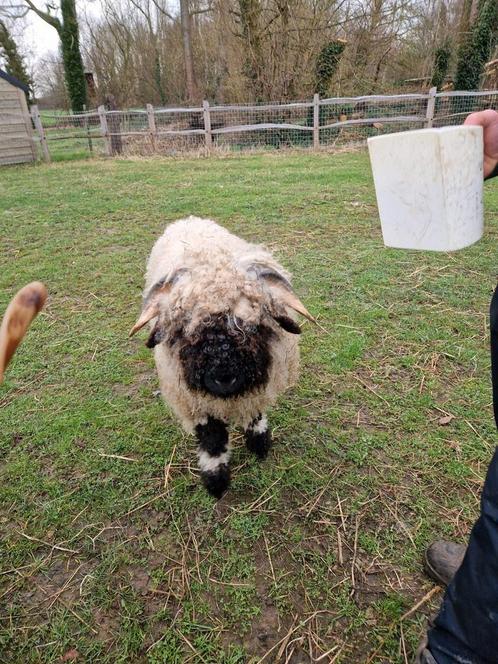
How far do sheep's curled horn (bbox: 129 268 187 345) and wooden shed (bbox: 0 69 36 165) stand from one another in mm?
15725

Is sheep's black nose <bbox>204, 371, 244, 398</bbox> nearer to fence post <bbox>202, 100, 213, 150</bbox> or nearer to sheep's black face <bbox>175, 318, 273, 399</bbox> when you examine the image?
sheep's black face <bbox>175, 318, 273, 399</bbox>

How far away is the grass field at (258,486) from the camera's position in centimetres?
204

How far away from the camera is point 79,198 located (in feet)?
30.5

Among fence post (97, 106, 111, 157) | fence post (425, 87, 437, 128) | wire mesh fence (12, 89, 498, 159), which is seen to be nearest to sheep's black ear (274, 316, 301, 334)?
wire mesh fence (12, 89, 498, 159)

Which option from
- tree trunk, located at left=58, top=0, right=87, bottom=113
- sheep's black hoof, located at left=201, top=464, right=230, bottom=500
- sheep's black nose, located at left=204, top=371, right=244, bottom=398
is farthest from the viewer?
tree trunk, located at left=58, top=0, right=87, bottom=113

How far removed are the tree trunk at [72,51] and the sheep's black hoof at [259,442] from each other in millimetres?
28971

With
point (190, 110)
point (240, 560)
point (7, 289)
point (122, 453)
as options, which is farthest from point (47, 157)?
point (240, 560)

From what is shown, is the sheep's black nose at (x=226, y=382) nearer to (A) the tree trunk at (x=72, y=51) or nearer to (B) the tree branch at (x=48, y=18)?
(A) the tree trunk at (x=72, y=51)

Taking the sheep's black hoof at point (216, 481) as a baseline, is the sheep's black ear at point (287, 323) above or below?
above

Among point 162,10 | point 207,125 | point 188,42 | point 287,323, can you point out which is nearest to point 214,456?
point 287,323

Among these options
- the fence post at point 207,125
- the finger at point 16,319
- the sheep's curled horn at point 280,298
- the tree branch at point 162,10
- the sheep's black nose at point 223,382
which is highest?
the tree branch at point 162,10

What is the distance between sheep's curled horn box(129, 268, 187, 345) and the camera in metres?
2.43

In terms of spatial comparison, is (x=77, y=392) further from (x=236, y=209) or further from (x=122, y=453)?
(x=236, y=209)

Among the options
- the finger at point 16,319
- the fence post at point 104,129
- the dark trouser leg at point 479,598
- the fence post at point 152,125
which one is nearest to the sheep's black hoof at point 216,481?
the dark trouser leg at point 479,598
